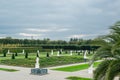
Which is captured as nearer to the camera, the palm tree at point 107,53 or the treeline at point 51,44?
the palm tree at point 107,53

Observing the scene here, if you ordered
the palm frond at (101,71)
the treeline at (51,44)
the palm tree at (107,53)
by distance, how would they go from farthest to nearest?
the treeline at (51,44) → the palm frond at (101,71) → the palm tree at (107,53)

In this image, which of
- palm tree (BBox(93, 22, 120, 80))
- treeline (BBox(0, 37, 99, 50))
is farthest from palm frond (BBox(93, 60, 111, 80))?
treeline (BBox(0, 37, 99, 50))

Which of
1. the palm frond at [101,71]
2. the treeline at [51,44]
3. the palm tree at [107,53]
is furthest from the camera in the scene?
the treeline at [51,44]

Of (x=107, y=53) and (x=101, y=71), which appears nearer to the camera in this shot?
(x=101, y=71)

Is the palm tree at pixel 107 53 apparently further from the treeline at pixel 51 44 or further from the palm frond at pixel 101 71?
the treeline at pixel 51 44

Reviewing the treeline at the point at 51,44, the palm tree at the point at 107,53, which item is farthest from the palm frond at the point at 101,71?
the treeline at the point at 51,44

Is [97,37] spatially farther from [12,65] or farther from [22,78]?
[12,65]

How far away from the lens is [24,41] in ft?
216

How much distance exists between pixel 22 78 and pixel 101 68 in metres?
7.85

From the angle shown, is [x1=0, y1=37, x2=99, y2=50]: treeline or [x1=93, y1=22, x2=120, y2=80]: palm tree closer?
[x1=93, y1=22, x2=120, y2=80]: palm tree

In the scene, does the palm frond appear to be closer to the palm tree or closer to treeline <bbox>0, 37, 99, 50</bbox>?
the palm tree

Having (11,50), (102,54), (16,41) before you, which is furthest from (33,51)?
(102,54)

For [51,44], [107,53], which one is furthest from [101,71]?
[51,44]

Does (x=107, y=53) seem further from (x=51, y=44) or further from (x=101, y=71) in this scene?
(x=51, y=44)
